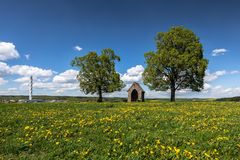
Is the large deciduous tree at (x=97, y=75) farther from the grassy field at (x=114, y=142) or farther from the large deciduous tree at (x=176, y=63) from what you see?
the grassy field at (x=114, y=142)

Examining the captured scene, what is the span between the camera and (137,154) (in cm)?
912

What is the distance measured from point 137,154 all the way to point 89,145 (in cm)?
210

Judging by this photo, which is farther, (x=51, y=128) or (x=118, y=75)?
(x=118, y=75)

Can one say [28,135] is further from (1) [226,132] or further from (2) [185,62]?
(2) [185,62]

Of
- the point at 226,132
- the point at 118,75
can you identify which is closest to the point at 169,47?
the point at 118,75

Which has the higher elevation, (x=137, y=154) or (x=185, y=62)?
(x=185, y=62)

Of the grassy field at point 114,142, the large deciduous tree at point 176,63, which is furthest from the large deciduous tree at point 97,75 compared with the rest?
the grassy field at point 114,142

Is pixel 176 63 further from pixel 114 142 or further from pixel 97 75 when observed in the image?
pixel 114 142

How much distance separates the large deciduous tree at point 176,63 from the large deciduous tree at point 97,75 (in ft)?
35.8

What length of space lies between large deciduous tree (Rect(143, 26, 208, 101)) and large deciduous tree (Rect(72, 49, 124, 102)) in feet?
35.8

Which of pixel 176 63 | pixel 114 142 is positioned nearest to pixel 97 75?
pixel 176 63

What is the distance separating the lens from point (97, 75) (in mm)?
66125

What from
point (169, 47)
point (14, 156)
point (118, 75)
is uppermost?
point (169, 47)

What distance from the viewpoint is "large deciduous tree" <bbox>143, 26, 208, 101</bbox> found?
54.5m
